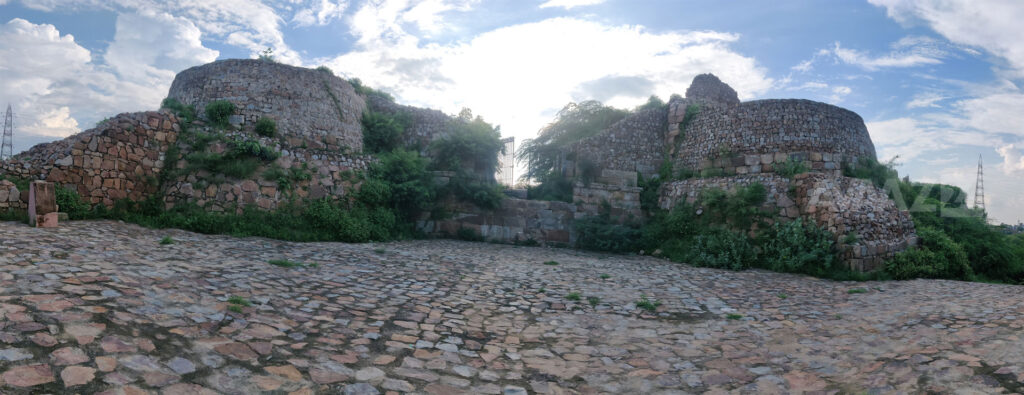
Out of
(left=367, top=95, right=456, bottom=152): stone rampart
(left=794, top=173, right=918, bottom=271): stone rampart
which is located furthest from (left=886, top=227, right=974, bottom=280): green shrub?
(left=367, top=95, right=456, bottom=152): stone rampart

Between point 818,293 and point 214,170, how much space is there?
14.4m

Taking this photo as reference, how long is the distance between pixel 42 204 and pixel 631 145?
16.3 meters

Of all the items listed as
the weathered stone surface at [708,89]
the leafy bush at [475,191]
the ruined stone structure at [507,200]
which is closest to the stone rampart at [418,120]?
the ruined stone structure at [507,200]

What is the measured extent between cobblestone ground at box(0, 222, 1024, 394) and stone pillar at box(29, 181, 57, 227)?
0.40m

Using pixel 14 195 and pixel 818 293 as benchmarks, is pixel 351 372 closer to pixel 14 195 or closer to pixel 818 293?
pixel 818 293

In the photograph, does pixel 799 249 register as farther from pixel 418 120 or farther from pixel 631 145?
pixel 418 120

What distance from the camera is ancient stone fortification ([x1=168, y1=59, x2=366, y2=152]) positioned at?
13.3 metres

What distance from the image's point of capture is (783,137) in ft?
47.1

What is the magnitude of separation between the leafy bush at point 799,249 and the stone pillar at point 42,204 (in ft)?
51.2

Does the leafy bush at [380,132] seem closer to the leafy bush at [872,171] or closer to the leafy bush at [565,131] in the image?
the leafy bush at [565,131]

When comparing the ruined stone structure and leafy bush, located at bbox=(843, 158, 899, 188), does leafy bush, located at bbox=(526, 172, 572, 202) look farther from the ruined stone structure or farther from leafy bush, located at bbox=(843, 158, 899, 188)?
leafy bush, located at bbox=(843, 158, 899, 188)

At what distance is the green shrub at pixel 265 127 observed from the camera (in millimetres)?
12906

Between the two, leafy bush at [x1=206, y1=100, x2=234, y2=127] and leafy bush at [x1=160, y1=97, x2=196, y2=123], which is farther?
leafy bush at [x1=206, y1=100, x2=234, y2=127]

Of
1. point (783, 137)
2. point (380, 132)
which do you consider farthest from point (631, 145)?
point (380, 132)
